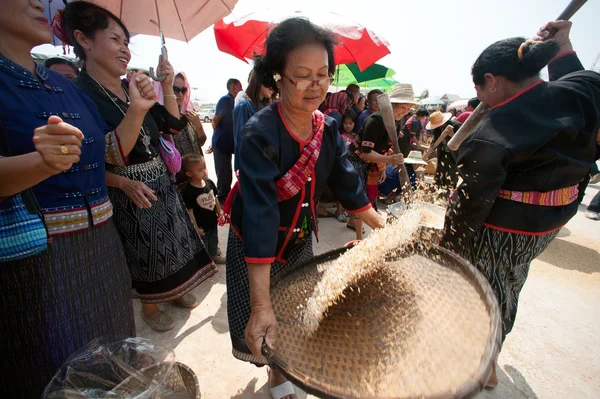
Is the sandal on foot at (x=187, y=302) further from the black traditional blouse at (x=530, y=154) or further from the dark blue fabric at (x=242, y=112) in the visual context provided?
the black traditional blouse at (x=530, y=154)

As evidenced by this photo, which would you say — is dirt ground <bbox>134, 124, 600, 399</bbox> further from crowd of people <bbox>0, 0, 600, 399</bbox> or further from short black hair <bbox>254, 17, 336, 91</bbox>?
short black hair <bbox>254, 17, 336, 91</bbox>

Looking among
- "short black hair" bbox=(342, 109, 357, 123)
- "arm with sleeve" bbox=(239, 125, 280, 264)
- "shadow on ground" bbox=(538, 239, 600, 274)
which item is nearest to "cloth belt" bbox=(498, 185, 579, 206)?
"arm with sleeve" bbox=(239, 125, 280, 264)

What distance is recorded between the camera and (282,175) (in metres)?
1.25

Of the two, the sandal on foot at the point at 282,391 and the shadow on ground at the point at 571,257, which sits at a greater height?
→ the sandal on foot at the point at 282,391

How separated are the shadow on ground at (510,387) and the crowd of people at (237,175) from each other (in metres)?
0.07

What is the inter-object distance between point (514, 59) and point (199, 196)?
271 cm

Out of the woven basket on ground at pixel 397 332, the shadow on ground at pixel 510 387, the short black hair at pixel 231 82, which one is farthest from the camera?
the short black hair at pixel 231 82

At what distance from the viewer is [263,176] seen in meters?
1.11

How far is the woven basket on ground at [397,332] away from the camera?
2.51 feet

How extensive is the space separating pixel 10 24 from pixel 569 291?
4.62 meters

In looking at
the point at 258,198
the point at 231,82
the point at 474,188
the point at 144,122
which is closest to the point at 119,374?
the point at 258,198

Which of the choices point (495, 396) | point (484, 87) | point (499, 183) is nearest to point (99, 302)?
point (499, 183)

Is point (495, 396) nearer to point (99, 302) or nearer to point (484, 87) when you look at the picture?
point (484, 87)

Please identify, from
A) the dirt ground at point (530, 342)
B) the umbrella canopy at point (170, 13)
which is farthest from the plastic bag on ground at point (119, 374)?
the umbrella canopy at point (170, 13)
